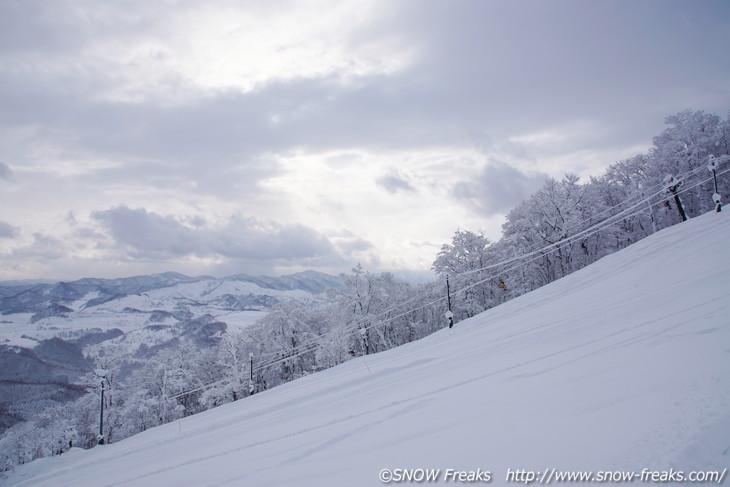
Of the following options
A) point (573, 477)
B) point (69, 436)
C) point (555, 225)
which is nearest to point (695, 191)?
point (555, 225)

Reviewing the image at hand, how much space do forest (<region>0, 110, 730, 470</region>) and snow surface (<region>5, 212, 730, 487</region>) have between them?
67.6ft

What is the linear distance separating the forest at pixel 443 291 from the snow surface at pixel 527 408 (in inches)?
811

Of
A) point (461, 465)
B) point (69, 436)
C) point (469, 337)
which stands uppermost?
point (461, 465)

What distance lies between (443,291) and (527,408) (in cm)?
3199

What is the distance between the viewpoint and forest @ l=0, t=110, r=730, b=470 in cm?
3269

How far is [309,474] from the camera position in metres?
3.94

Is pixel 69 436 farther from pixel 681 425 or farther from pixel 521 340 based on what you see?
pixel 681 425

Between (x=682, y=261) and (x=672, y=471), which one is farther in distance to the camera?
(x=682, y=261)

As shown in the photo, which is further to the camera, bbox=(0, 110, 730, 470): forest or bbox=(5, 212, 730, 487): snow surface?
bbox=(0, 110, 730, 470): forest

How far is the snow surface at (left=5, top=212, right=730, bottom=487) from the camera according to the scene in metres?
2.86

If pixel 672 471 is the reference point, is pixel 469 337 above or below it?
below

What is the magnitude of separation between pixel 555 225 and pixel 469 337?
27.2 meters

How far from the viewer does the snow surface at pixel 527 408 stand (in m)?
2.86

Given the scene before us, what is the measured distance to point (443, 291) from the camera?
3522cm
